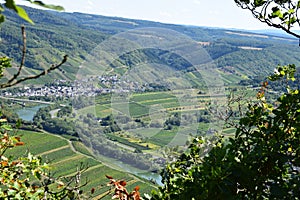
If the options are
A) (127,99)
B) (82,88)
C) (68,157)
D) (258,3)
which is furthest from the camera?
(82,88)

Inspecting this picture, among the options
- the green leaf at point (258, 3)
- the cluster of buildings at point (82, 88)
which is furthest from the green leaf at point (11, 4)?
the cluster of buildings at point (82, 88)

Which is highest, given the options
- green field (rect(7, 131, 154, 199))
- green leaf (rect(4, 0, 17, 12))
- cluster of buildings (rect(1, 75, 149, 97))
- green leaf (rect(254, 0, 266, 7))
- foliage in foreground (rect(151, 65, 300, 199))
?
green leaf (rect(254, 0, 266, 7))

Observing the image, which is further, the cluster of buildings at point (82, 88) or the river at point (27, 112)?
the river at point (27, 112)

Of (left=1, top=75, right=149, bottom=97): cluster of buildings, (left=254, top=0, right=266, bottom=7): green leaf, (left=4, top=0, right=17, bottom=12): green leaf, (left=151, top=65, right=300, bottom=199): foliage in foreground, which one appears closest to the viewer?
(left=4, top=0, right=17, bottom=12): green leaf

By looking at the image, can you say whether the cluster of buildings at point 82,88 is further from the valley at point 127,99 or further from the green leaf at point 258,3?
the green leaf at point 258,3

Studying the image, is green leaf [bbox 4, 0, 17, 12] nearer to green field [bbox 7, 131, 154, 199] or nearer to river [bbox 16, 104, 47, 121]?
green field [bbox 7, 131, 154, 199]

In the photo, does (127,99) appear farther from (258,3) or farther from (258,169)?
(258,169)

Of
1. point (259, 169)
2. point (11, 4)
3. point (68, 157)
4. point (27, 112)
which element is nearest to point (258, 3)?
point (259, 169)

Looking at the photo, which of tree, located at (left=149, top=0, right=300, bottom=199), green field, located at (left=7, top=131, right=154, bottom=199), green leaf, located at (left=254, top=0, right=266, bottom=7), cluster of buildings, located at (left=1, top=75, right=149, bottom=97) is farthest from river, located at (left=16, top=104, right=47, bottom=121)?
tree, located at (left=149, top=0, right=300, bottom=199)
